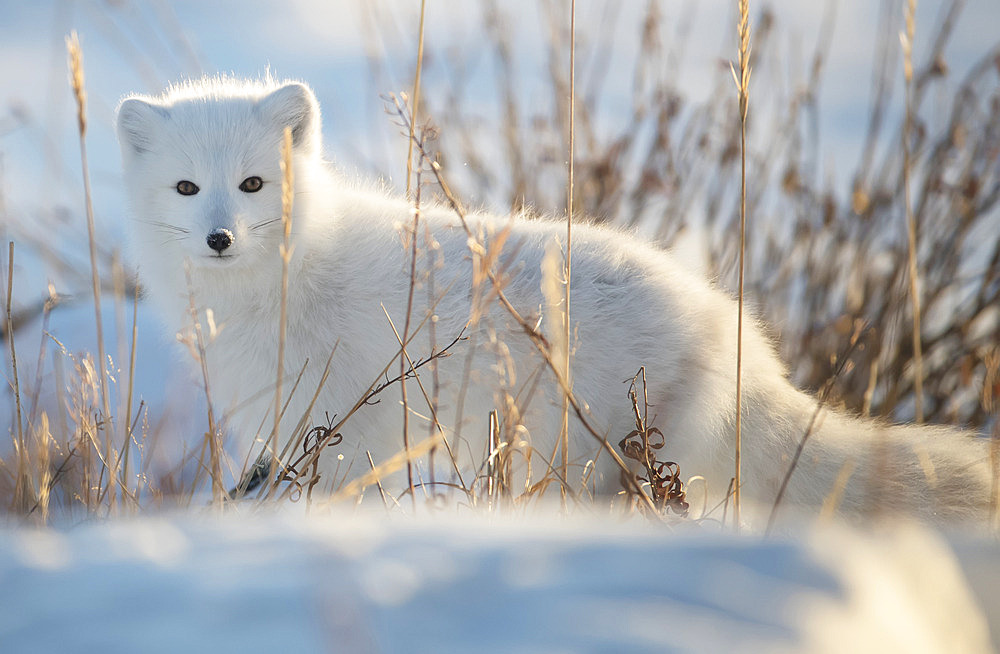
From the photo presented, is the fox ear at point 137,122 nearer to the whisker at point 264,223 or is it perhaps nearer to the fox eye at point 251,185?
the fox eye at point 251,185

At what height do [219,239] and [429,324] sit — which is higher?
[219,239]

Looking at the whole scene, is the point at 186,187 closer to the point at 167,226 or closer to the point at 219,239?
the point at 167,226

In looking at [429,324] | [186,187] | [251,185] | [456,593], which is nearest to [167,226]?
[186,187]

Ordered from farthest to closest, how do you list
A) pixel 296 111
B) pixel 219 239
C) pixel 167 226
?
pixel 296 111
pixel 167 226
pixel 219 239

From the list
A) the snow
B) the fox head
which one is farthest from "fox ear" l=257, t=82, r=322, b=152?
the snow

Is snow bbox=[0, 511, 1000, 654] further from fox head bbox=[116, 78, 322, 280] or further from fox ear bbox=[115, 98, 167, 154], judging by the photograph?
fox ear bbox=[115, 98, 167, 154]

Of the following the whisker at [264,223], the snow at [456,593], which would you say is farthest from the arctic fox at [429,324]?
the snow at [456,593]

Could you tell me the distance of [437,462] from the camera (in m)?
2.59

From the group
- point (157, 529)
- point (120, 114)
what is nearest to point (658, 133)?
point (120, 114)

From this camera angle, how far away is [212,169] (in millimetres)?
2385

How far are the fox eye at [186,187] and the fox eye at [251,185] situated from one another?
5.1 inches

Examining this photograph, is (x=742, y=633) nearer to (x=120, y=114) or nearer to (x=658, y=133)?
(x=120, y=114)

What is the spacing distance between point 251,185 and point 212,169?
0.12m

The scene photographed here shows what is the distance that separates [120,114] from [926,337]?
344 cm
